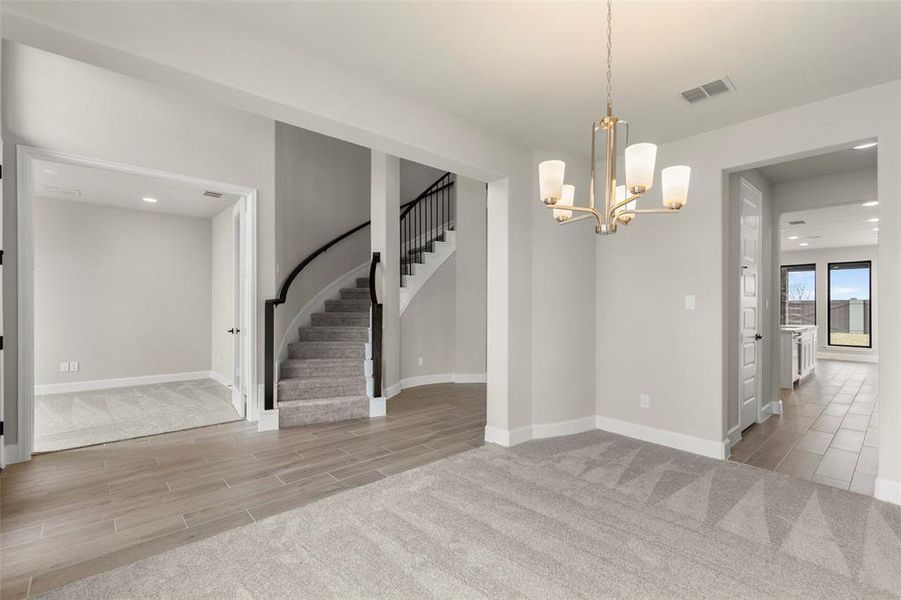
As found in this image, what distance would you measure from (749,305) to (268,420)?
5.02 meters

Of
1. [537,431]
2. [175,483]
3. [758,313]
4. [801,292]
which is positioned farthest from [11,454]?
[801,292]

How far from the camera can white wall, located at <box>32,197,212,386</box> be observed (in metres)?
5.91

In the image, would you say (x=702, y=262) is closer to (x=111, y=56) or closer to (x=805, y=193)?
(x=805, y=193)

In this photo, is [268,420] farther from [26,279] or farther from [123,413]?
[26,279]

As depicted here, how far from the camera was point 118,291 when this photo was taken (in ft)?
21.2

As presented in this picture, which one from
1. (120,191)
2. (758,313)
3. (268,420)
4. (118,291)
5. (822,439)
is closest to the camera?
(822,439)

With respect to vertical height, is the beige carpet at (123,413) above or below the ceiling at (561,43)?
below

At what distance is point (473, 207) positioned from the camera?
22.5ft

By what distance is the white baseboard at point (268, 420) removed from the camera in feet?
14.0

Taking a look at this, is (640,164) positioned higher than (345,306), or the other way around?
(640,164)

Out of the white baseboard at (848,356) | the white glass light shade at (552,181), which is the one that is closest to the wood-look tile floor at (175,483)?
the white glass light shade at (552,181)

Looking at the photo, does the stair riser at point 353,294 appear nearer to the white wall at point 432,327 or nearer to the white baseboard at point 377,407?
the white wall at point 432,327

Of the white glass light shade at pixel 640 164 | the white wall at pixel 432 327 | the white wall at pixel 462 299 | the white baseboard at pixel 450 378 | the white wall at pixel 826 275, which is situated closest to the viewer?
the white glass light shade at pixel 640 164

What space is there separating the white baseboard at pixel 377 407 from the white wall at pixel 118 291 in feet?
13.2
